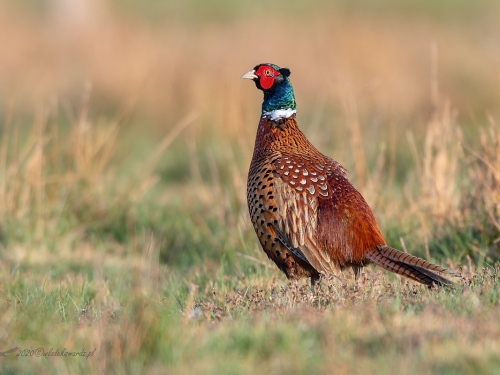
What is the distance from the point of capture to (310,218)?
177 inches

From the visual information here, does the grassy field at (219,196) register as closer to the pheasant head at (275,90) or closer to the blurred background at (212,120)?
the blurred background at (212,120)

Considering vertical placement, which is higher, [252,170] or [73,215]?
[252,170]

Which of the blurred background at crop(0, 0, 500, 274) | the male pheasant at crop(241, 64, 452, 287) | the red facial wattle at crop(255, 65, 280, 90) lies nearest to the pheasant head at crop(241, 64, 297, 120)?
the red facial wattle at crop(255, 65, 280, 90)

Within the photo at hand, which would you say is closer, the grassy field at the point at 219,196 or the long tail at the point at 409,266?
the grassy field at the point at 219,196

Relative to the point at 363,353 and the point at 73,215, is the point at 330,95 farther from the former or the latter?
the point at 363,353

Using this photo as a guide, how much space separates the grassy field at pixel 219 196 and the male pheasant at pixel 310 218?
0.14 metres

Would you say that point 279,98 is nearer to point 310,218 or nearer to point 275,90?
point 275,90

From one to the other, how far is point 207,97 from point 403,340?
23.5 feet

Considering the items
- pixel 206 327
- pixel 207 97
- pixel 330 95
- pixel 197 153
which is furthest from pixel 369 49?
pixel 206 327

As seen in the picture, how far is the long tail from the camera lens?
13.4 ft

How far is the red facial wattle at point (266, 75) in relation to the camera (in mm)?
4988

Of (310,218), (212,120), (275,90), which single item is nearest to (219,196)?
(275,90)

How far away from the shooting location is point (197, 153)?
8.94 meters

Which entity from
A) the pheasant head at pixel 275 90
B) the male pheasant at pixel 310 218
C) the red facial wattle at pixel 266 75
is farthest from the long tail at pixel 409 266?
the red facial wattle at pixel 266 75
